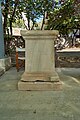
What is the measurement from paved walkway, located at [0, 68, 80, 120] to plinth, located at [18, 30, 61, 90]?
0.38 meters

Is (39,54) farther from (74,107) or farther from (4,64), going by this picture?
(4,64)

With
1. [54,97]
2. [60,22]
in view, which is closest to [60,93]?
[54,97]

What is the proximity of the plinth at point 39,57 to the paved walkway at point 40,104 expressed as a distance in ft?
1.24

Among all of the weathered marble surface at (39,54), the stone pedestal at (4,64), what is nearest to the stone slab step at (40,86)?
the weathered marble surface at (39,54)

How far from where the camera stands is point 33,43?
20.0ft

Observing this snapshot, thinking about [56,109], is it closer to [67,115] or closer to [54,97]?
[67,115]

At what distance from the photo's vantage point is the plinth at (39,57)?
236 inches

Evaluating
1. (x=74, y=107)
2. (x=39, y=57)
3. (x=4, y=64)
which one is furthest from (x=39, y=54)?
(x=4, y=64)

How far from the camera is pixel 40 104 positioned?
4770 mm

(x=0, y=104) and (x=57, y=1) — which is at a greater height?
(x=57, y=1)

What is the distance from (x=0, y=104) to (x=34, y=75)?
1486mm

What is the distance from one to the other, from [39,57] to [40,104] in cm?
162

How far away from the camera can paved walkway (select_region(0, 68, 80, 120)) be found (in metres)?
4.14

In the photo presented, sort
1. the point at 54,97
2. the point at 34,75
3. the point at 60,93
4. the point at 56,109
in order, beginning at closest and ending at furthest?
the point at 56,109, the point at 54,97, the point at 60,93, the point at 34,75
